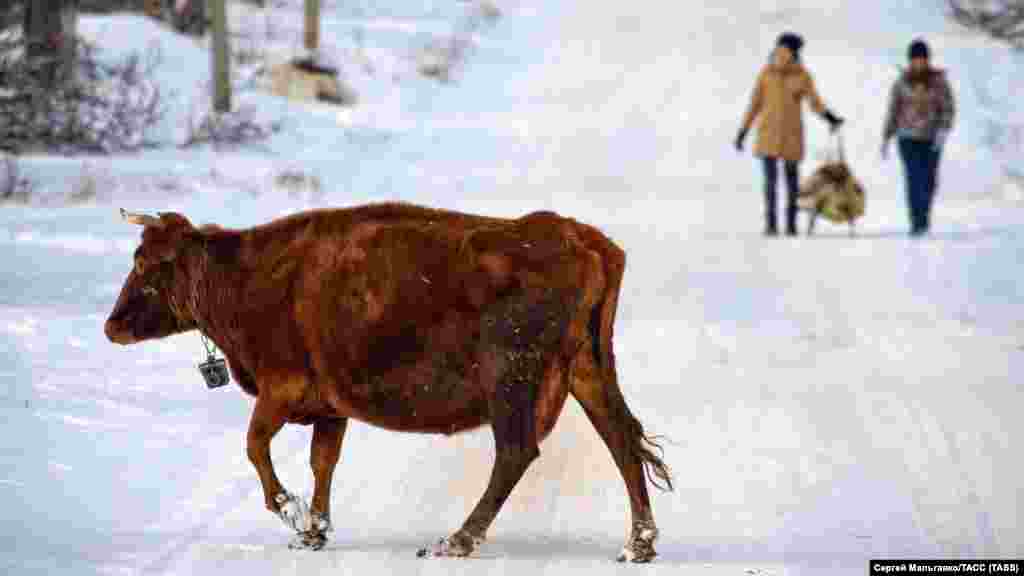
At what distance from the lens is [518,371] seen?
792 centimetres

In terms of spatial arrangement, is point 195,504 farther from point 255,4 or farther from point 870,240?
point 255,4

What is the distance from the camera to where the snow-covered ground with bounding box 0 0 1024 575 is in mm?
8633

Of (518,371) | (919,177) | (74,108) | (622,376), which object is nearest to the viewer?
(518,371)

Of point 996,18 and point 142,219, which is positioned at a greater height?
point 142,219

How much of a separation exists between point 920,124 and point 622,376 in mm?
9011

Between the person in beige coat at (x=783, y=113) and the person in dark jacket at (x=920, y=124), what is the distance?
0.68m

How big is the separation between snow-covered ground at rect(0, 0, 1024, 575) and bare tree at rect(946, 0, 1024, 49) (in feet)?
26.4

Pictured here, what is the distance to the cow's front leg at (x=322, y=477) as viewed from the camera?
8.35 m

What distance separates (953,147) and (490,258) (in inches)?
843

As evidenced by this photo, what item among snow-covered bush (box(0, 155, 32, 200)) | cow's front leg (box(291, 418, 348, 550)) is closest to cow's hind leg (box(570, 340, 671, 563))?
cow's front leg (box(291, 418, 348, 550))

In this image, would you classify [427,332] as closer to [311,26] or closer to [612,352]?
[612,352]

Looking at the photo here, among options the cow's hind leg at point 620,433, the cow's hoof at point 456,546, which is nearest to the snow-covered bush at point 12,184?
the cow's hoof at point 456,546

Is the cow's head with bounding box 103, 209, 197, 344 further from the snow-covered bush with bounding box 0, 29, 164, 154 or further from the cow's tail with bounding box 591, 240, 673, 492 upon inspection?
the snow-covered bush with bounding box 0, 29, 164, 154

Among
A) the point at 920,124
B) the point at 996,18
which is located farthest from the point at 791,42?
the point at 996,18
